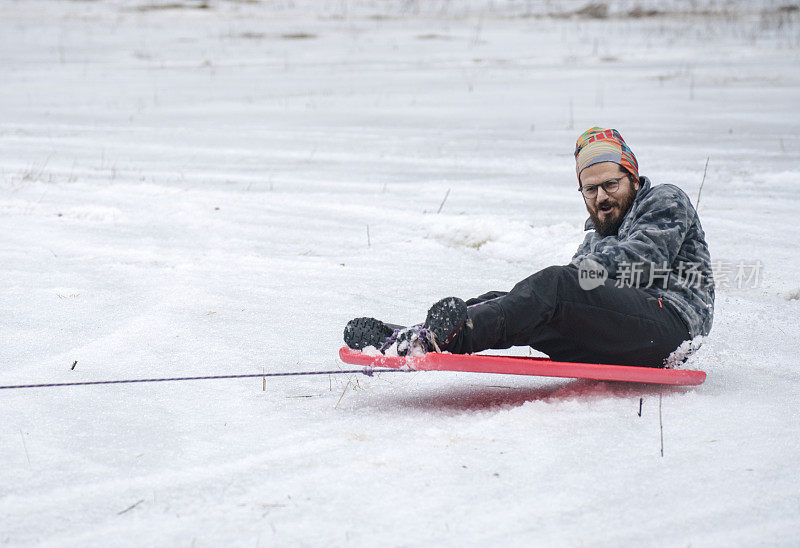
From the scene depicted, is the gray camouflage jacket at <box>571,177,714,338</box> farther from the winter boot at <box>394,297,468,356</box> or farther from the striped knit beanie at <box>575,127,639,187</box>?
the winter boot at <box>394,297,468,356</box>

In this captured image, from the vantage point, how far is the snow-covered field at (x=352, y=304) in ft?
6.63

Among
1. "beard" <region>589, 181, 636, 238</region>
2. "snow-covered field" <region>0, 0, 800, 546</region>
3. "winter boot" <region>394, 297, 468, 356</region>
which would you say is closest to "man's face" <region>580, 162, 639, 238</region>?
"beard" <region>589, 181, 636, 238</region>

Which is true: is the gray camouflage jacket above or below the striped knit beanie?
below

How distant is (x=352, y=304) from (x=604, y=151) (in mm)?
1445

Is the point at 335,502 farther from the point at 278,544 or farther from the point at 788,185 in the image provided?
the point at 788,185

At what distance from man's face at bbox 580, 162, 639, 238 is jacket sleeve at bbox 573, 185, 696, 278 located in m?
0.16

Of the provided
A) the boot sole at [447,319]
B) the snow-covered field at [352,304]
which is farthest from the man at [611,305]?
the snow-covered field at [352,304]

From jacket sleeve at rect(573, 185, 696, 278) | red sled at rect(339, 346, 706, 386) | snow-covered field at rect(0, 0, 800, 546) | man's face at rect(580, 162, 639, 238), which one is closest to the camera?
snow-covered field at rect(0, 0, 800, 546)

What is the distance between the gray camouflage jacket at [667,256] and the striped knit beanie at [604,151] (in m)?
0.19

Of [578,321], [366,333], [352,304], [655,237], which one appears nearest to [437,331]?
[366,333]

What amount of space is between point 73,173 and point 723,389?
5279mm

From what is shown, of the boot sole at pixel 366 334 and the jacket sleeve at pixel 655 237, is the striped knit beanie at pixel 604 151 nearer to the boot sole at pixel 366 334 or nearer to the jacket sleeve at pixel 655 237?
the jacket sleeve at pixel 655 237

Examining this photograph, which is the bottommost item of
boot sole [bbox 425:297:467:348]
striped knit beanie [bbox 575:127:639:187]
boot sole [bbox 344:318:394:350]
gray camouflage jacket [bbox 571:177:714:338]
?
boot sole [bbox 344:318:394:350]

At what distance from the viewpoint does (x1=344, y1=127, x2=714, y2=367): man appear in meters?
2.62
